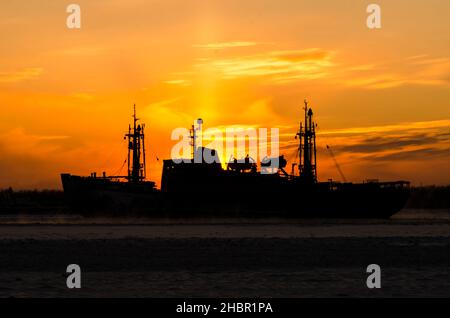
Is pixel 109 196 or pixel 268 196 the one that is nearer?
pixel 268 196

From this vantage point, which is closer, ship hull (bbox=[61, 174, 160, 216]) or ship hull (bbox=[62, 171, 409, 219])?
ship hull (bbox=[62, 171, 409, 219])

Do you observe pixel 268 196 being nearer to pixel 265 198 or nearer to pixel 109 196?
pixel 265 198

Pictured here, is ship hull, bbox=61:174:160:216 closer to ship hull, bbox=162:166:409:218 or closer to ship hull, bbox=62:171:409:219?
ship hull, bbox=62:171:409:219

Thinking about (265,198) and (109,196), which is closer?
(265,198)

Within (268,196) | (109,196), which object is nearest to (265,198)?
(268,196)

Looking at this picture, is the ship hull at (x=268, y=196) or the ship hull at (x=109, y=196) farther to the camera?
the ship hull at (x=109, y=196)

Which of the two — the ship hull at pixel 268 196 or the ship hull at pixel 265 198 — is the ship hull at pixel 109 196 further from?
the ship hull at pixel 268 196

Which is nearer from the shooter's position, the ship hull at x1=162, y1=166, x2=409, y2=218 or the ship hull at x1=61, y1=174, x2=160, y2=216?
the ship hull at x1=162, y1=166, x2=409, y2=218

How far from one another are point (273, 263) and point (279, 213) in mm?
72509

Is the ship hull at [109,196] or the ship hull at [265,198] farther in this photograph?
the ship hull at [109,196]
